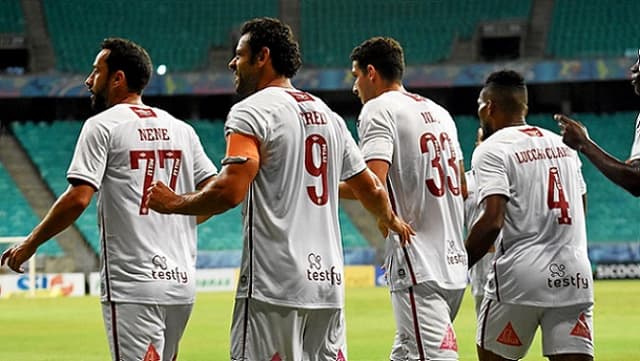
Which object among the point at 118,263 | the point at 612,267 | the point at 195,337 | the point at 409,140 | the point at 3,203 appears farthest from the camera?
the point at 3,203

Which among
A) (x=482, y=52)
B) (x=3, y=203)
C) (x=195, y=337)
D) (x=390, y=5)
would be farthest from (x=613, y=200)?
(x=195, y=337)

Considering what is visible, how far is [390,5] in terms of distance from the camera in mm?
38562

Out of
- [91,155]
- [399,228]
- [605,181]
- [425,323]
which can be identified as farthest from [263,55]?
[605,181]

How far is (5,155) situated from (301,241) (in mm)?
32742

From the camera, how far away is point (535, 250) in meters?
6.43

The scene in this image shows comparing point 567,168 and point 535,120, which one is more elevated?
point 567,168

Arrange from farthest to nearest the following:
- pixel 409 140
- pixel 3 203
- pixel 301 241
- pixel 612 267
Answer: pixel 3 203 < pixel 612 267 < pixel 409 140 < pixel 301 241

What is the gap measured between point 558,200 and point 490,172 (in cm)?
45

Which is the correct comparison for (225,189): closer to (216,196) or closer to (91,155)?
(216,196)

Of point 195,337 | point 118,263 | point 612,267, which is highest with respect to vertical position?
point 118,263

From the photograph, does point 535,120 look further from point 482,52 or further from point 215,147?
point 215,147

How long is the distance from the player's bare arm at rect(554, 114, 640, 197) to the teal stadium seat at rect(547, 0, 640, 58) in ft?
106

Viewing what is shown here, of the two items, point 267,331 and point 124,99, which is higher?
point 124,99

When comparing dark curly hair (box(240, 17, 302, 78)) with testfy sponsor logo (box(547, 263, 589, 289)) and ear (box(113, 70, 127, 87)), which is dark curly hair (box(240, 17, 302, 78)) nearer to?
ear (box(113, 70, 127, 87))
